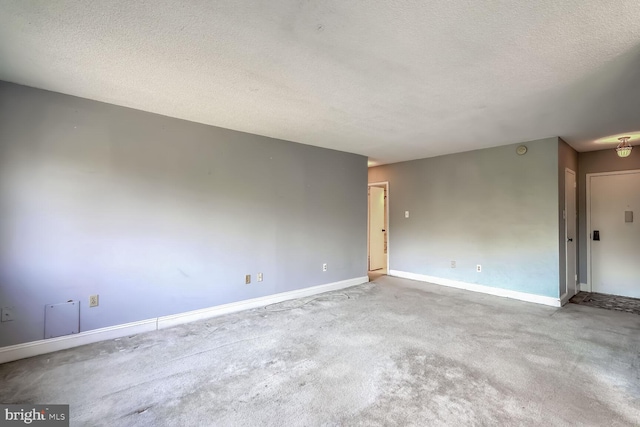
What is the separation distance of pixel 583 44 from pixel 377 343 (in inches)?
109

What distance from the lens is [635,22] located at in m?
1.64

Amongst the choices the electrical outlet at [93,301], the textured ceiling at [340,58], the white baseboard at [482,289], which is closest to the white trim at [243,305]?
the electrical outlet at [93,301]

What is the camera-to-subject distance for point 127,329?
3.01m

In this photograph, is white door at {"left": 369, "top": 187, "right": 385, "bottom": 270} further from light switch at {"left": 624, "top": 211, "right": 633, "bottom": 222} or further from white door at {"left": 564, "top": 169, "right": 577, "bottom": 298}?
light switch at {"left": 624, "top": 211, "right": 633, "bottom": 222}

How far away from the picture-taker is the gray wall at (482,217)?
4.16 m

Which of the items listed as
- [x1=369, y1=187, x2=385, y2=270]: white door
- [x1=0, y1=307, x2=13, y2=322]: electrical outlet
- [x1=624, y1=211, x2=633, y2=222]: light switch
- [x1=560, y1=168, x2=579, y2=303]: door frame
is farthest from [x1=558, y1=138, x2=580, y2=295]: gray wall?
[x1=0, y1=307, x2=13, y2=322]: electrical outlet

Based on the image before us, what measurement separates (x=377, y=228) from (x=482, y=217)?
7.73 feet

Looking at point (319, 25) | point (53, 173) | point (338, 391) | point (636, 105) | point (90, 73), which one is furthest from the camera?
point (636, 105)

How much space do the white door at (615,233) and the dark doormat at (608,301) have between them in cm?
21

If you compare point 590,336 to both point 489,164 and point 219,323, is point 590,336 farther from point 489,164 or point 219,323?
point 219,323

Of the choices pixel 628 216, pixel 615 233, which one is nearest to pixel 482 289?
pixel 615 233

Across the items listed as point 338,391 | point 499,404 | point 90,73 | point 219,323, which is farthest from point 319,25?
point 219,323

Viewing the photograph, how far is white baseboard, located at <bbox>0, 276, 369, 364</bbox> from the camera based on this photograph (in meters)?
2.54

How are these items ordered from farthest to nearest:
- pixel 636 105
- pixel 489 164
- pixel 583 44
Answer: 1. pixel 489 164
2. pixel 636 105
3. pixel 583 44
